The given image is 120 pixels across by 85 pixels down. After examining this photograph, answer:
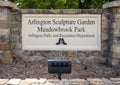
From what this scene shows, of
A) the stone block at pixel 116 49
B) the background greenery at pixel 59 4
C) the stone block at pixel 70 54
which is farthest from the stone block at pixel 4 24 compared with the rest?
the background greenery at pixel 59 4

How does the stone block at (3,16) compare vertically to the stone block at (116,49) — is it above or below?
above

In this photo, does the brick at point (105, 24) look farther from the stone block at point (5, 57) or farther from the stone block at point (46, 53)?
the stone block at point (5, 57)

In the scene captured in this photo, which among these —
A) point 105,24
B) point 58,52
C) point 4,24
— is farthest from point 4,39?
point 105,24

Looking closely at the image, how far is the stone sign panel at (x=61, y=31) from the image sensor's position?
7.41m

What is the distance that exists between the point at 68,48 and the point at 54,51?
1.16 ft

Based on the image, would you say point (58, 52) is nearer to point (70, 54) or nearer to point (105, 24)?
point (70, 54)

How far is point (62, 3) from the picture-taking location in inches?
579

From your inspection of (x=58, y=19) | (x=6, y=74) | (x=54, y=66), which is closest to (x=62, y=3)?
(x=58, y=19)

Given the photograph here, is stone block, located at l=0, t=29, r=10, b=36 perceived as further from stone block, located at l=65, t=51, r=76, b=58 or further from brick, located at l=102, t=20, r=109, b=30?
brick, located at l=102, t=20, r=109, b=30

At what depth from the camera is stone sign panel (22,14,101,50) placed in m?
7.41

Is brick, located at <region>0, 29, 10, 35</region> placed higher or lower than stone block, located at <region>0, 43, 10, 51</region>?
higher

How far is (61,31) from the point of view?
7.44 meters

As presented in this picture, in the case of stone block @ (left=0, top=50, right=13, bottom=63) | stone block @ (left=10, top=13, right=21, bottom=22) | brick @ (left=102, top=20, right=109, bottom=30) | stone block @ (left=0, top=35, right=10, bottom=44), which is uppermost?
stone block @ (left=10, top=13, right=21, bottom=22)

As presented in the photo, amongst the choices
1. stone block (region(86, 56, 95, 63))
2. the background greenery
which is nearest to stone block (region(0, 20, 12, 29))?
stone block (region(86, 56, 95, 63))
